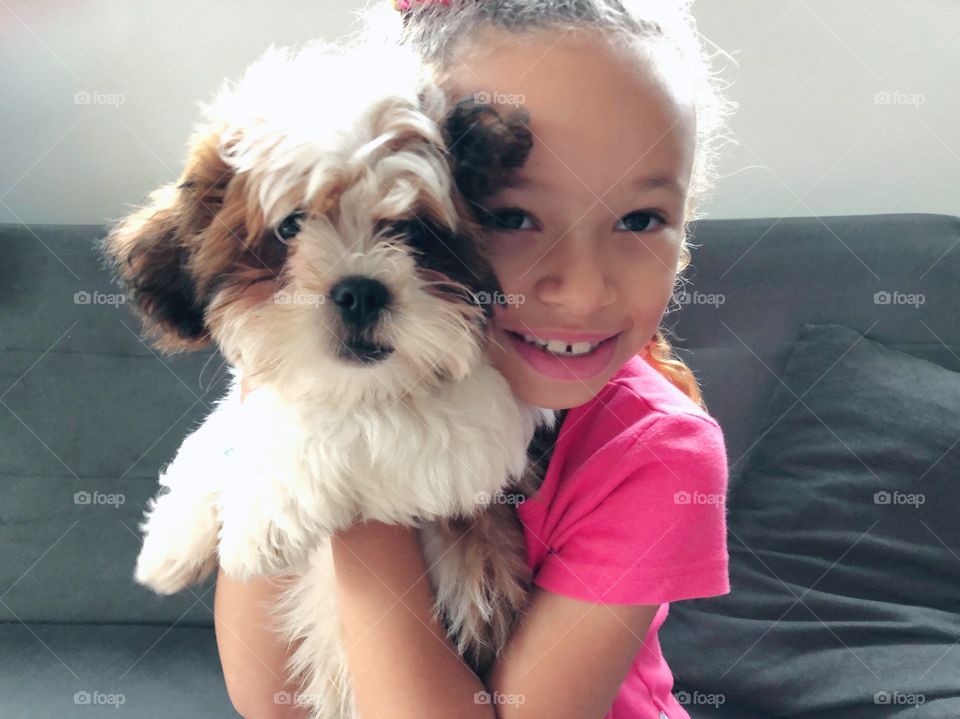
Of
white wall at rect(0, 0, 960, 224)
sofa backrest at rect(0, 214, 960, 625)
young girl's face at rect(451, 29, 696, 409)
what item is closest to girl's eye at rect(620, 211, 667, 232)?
young girl's face at rect(451, 29, 696, 409)

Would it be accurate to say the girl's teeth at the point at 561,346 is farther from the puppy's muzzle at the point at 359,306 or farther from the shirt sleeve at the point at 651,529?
the puppy's muzzle at the point at 359,306

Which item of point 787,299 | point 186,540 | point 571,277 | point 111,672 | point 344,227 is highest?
point 344,227

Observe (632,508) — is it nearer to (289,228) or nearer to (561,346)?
(561,346)

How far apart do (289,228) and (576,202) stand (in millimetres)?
344

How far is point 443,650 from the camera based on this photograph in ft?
3.43

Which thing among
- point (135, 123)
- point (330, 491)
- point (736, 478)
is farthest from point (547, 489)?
point (135, 123)

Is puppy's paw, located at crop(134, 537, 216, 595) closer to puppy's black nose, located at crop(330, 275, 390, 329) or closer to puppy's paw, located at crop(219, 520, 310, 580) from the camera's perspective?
puppy's paw, located at crop(219, 520, 310, 580)

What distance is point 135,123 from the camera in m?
2.34

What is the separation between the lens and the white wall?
2.30 m

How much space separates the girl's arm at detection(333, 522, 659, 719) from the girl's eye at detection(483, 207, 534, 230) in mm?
413

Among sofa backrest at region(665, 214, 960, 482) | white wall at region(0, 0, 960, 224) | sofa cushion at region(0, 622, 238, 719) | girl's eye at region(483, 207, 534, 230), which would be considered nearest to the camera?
girl's eye at region(483, 207, 534, 230)

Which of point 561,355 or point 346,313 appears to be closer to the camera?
point 346,313

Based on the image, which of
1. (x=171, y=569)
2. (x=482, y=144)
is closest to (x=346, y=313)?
(x=482, y=144)

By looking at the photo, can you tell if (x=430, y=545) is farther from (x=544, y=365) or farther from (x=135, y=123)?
(x=135, y=123)
